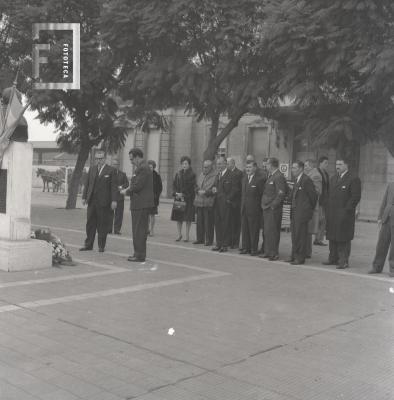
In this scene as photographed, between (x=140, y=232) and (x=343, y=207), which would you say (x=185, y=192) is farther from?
(x=343, y=207)

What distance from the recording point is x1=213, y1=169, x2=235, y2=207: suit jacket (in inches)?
465

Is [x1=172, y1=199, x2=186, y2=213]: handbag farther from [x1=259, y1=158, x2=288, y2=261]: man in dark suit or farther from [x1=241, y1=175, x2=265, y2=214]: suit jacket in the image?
[x1=259, y1=158, x2=288, y2=261]: man in dark suit

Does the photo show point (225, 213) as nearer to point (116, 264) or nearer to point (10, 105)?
point (116, 264)

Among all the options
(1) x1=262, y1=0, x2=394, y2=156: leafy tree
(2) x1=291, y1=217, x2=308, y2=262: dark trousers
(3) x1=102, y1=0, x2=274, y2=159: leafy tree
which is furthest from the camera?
(3) x1=102, y1=0, x2=274, y2=159: leafy tree

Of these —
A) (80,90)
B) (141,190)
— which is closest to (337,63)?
(141,190)

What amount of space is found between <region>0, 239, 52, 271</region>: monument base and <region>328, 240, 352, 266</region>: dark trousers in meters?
4.88

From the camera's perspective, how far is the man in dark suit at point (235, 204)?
11.8 metres

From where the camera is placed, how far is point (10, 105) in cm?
889

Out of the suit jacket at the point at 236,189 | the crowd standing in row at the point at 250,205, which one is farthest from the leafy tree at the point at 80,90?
the suit jacket at the point at 236,189

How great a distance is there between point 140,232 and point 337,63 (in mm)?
5777

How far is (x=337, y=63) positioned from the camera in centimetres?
1242

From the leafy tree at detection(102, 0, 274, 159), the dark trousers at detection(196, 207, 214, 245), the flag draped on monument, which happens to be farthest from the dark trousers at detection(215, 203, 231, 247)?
the flag draped on monument

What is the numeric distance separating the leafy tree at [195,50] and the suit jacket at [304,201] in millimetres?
4634

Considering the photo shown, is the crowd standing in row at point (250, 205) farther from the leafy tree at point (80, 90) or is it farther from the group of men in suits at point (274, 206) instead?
the leafy tree at point (80, 90)
